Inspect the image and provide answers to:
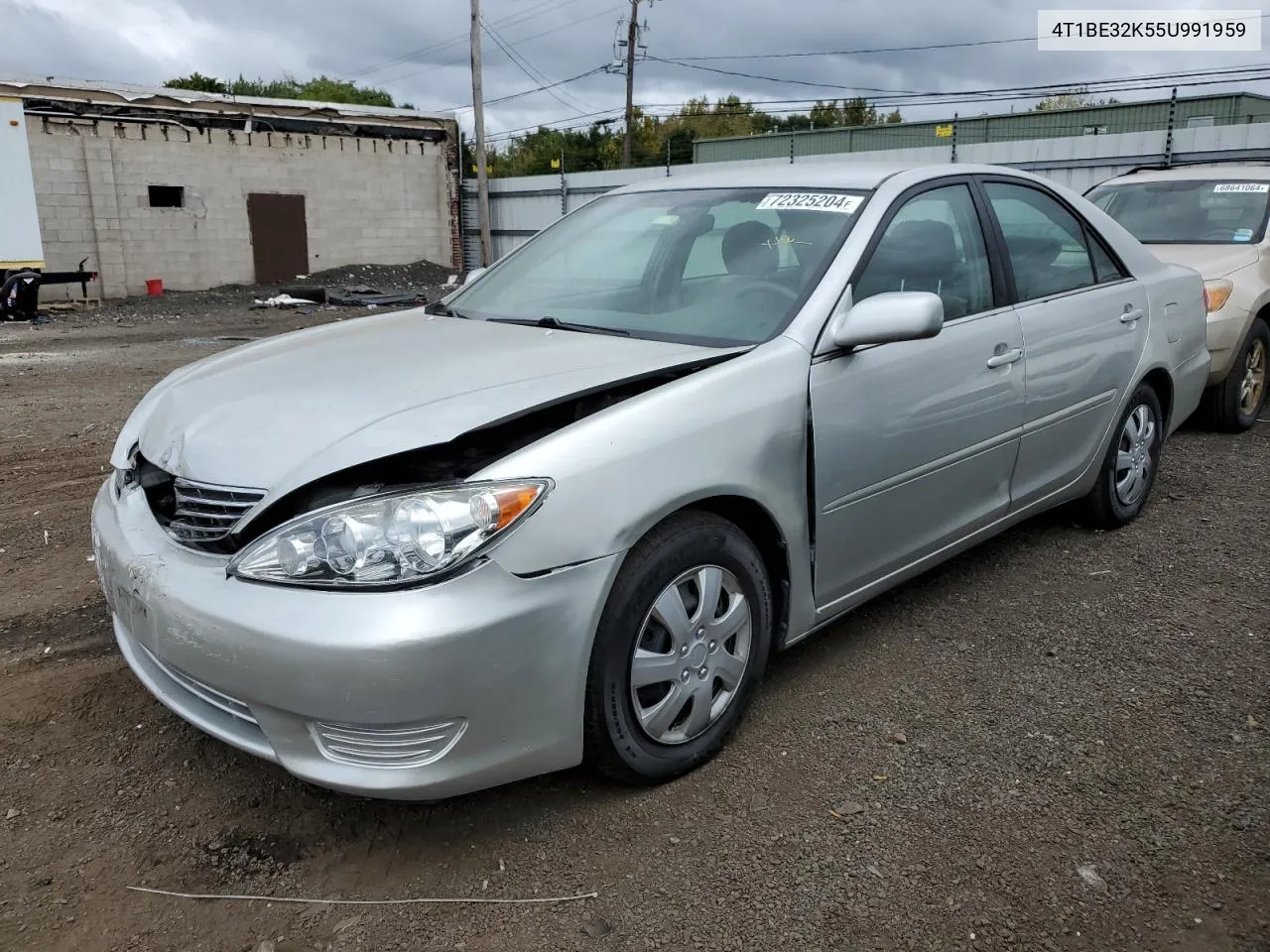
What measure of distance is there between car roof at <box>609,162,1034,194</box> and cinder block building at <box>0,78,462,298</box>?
1922 centimetres

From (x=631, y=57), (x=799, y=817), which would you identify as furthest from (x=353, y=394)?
(x=631, y=57)

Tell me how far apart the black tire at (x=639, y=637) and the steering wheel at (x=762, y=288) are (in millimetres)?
793

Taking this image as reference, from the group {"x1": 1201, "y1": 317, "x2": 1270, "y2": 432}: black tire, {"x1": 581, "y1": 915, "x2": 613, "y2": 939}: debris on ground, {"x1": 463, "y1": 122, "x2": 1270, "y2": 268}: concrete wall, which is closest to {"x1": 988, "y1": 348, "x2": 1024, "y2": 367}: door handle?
{"x1": 581, "y1": 915, "x2": 613, "y2": 939}: debris on ground

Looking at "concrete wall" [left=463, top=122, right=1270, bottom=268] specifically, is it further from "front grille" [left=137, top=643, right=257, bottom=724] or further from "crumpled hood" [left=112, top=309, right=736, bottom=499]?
"front grille" [left=137, top=643, right=257, bottom=724]

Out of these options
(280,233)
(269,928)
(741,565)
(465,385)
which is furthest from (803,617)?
(280,233)

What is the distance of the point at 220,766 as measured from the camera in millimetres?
2699

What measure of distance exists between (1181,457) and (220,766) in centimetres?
545

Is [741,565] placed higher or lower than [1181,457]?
higher

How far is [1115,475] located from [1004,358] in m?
1.35

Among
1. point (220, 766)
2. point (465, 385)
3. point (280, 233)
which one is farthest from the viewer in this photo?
point (280, 233)

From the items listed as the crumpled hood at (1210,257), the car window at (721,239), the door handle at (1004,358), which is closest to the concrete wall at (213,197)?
the crumpled hood at (1210,257)

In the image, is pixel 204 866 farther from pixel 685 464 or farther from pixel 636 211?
pixel 636 211

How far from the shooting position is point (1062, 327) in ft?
12.5

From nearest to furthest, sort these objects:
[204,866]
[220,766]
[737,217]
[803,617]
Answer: [204,866], [220,766], [803,617], [737,217]
